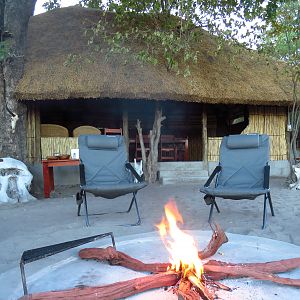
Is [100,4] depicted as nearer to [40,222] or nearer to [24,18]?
[24,18]

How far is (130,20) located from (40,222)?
5598 mm

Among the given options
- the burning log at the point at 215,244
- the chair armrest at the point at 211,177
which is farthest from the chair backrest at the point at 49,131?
the burning log at the point at 215,244

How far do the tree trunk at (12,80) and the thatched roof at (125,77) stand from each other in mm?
261

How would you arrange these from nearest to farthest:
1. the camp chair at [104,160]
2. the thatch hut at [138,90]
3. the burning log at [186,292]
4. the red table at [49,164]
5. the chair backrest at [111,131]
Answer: the burning log at [186,292]
the camp chair at [104,160]
the red table at [49,164]
the thatch hut at [138,90]
the chair backrest at [111,131]

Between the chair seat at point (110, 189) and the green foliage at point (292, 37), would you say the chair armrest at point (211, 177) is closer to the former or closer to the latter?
the chair seat at point (110, 189)

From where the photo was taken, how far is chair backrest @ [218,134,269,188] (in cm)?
389

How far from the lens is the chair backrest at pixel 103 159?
412 centimetres

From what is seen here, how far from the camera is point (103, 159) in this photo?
4195 millimetres

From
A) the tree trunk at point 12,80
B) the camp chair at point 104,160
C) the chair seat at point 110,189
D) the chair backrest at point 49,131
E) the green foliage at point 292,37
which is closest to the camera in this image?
the chair seat at point 110,189

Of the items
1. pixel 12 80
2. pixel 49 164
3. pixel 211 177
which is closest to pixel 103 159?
pixel 211 177

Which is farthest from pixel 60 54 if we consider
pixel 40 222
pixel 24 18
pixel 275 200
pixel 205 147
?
pixel 275 200

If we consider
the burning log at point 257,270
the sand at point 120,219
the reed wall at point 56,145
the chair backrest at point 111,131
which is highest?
the chair backrest at point 111,131

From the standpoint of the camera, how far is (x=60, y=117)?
9977 mm

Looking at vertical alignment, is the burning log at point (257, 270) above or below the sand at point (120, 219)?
above
